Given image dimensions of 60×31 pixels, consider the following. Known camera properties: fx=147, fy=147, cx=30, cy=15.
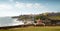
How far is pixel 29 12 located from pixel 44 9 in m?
0.28

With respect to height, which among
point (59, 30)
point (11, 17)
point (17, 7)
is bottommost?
point (59, 30)

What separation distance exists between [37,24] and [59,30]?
408 mm

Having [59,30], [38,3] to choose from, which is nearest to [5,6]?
[38,3]

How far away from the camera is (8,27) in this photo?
261 cm

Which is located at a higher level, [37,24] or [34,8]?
[34,8]

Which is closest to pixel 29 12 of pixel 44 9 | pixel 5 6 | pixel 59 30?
pixel 44 9

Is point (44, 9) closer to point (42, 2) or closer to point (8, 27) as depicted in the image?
point (42, 2)

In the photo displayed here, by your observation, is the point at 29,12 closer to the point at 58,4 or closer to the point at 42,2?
the point at 42,2

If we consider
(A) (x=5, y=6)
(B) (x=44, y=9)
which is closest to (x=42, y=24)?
(B) (x=44, y=9)

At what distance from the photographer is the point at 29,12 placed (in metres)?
2.66

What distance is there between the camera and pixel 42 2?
2689 millimetres

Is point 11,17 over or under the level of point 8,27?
over

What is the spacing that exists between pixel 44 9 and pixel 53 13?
0.18 metres

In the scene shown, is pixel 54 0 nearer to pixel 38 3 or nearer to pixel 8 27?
pixel 38 3
